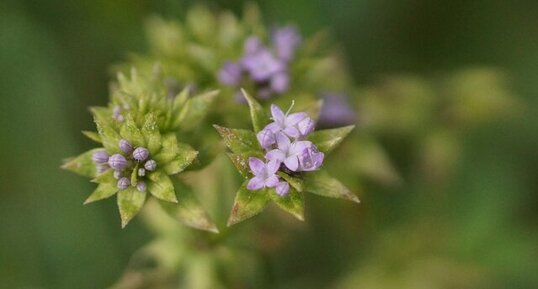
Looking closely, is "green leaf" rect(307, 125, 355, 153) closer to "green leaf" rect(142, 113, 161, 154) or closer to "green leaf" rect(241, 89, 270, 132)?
"green leaf" rect(241, 89, 270, 132)

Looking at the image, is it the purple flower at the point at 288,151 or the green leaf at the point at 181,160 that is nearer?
the purple flower at the point at 288,151

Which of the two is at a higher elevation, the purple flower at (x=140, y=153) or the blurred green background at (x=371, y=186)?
the purple flower at (x=140, y=153)

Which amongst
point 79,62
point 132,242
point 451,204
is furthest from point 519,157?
point 79,62

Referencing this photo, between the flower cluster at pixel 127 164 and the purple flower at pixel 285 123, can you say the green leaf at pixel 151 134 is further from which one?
the purple flower at pixel 285 123

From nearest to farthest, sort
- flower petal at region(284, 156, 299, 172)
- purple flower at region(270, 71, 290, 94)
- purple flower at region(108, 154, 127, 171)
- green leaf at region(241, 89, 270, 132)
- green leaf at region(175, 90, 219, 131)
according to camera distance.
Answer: flower petal at region(284, 156, 299, 172), purple flower at region(108, 154, 127, 171), green leaf at region(241, 89, 270, 132), green leaf at region(175, 90, 219, 131), purple flower at region(270, 71, 290, 94)

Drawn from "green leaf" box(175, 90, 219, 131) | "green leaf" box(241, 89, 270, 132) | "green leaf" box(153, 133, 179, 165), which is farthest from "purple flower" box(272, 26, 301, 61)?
"green leaf" box(153, 133, 179, 165)

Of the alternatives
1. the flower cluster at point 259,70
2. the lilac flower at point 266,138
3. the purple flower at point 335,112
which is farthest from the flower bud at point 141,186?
the purple flower at point 335,112

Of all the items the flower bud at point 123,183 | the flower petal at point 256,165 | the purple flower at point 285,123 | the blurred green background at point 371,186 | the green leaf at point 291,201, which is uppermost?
the purple flower at point 285,123
